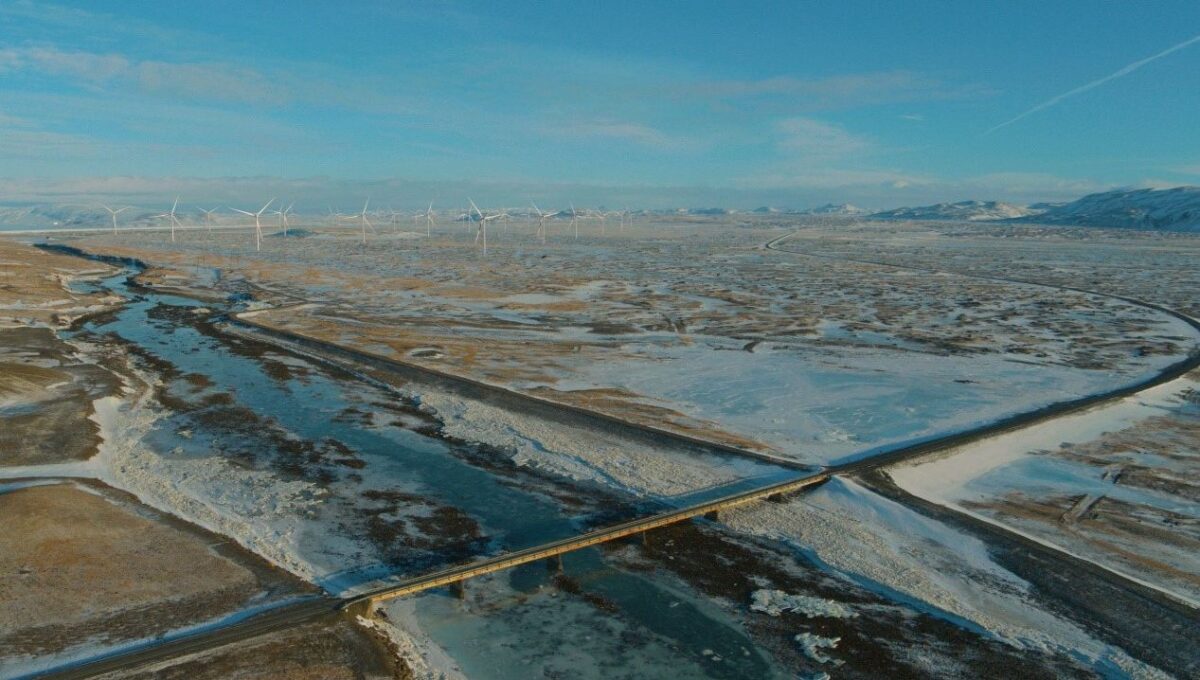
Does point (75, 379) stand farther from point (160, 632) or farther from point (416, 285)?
point (416, 285)

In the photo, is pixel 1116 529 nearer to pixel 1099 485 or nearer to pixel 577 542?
pixel 1099 485

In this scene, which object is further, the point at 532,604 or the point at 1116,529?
the point at 1116,529

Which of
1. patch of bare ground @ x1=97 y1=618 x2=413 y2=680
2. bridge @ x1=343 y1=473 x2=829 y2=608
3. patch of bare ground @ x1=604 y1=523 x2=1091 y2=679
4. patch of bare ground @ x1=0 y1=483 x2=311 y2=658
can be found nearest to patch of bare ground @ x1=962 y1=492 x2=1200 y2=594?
patch of bare ground @ x1=604 y1=523 x2=1091 y2=679

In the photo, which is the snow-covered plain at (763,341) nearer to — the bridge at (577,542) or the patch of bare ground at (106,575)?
the bridge at (577,542)

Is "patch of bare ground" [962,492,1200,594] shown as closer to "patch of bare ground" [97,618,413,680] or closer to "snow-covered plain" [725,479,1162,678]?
"snow-covered plain" [725,479,1162,678]

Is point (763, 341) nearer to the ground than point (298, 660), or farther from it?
farther from it

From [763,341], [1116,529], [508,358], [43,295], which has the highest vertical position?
[763,341]

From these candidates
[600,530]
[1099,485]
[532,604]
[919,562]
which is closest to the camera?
[532,604]

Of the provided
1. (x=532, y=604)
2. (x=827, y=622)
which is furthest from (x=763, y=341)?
(x=532, y=604)

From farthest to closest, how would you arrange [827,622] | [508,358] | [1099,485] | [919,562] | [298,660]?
[508,358], [1099,485], [919,562], [827,622], [298,660]
